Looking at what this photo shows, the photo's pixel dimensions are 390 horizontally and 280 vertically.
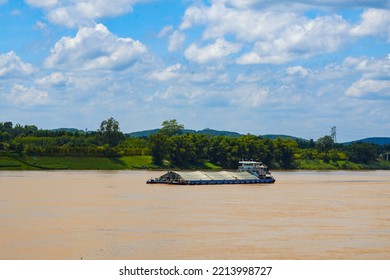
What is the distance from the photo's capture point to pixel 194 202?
84500 mm

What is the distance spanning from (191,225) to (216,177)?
2766 inches

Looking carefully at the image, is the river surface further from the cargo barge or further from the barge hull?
the cargo barge

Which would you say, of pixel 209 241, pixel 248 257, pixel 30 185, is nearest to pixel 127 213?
pixel 209 241

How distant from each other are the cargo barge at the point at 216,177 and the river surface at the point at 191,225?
82.9ft

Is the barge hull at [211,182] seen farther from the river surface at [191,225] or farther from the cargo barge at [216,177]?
the river surface at [191,225]

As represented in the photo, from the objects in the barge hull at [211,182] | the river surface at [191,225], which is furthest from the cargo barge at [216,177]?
the river surface at [191,225]

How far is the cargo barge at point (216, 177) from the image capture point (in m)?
124

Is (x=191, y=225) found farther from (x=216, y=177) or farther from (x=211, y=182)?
(x=216, y=177)

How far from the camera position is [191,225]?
197 feet

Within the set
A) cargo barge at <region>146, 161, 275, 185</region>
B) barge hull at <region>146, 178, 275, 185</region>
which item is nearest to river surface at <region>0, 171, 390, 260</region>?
barge hull at <region>146, 178, 275, 185</region>

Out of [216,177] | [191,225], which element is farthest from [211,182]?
[191,225]

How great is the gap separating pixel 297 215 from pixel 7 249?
31.7 metres
